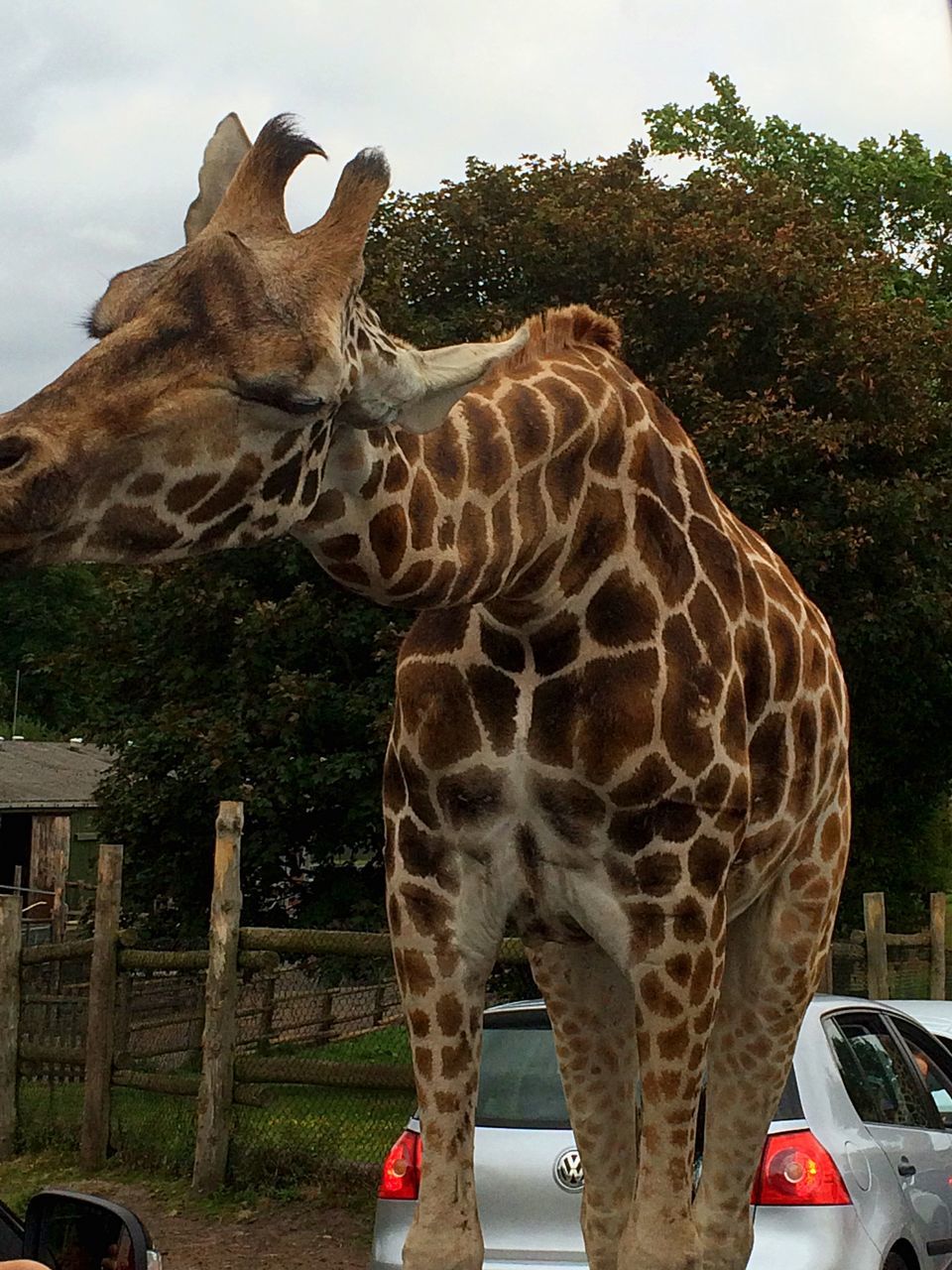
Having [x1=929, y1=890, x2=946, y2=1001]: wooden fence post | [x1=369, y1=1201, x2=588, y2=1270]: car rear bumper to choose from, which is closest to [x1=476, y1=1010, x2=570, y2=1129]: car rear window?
[x1=369, y1=1201, x2=588, y2=1270]: car rear bumper

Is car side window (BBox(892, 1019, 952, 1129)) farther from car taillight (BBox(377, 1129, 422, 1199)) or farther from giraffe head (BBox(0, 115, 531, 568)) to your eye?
giraffe head (BBox(0, 115, 531, 568))

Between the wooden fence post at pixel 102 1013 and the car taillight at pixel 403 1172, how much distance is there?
4.97m

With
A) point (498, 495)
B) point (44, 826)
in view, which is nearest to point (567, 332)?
point (498, 495)

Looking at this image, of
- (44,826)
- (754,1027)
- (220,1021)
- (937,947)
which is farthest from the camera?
(44,826)

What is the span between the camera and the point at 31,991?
12.6 metres

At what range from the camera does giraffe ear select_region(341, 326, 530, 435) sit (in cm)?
239

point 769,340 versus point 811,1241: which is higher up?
point 769,340

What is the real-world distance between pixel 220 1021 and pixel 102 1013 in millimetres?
1384

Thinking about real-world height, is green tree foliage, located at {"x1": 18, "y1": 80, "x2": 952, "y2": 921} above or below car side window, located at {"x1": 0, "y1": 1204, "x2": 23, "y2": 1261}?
above

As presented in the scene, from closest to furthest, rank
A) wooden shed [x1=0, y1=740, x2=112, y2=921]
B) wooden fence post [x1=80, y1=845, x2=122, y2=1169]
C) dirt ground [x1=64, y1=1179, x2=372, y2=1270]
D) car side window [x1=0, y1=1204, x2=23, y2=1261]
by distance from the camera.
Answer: car side window [x1=0, y1=1204, x2=23, y2=1261], dirt ground [x1=64, y1=1179, x2=372, y2=1270], wooden fence post [x1=80, y1=845, x2=122, y2=1169], wooden shed [x1=0, y1=740, x2=112, y2=921]

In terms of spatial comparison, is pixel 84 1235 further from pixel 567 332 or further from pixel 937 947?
pixel 937 947

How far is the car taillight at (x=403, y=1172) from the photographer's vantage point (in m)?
6.61

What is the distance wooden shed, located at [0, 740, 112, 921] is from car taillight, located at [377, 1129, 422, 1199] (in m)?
20.8

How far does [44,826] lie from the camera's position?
29531 mm
